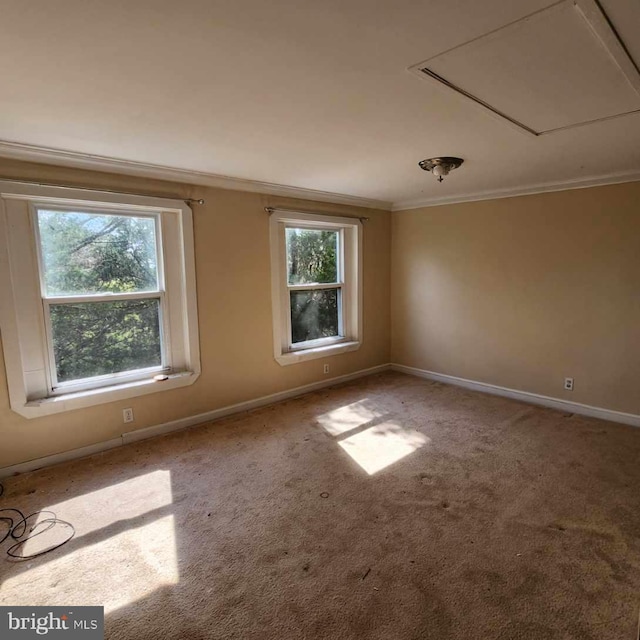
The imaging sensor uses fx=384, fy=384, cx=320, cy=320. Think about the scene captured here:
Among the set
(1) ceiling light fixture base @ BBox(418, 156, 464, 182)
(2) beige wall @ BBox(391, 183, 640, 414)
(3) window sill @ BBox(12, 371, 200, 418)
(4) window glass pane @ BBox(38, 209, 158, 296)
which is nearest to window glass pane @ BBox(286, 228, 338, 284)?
(2) beige wall @ BBox(391, 183, 640, 414)

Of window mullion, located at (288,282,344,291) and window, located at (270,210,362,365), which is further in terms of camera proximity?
window mullion, located at (288,282,344,291)

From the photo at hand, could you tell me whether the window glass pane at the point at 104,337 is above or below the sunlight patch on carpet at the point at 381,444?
above

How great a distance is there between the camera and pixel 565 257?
12.2 ft

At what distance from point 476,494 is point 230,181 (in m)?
3.18

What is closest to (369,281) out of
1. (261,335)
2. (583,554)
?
(261,335)

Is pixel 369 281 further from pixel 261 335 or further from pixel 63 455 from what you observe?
pixel 63 455

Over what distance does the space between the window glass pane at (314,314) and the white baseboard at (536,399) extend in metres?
1.31

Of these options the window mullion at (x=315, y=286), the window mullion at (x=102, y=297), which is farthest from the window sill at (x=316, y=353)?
the window mullion at (x=102, y=297)

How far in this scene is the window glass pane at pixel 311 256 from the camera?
4.30m

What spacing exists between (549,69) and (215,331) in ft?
10.0

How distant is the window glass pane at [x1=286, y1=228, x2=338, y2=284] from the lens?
4.30 metres

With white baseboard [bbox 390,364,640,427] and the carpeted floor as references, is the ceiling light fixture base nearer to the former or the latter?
the carpeted floor

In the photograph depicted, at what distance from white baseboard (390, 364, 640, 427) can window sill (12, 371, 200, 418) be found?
293cm

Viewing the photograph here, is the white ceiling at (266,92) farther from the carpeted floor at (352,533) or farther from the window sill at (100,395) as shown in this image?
the carpeted floor at (352,533)
